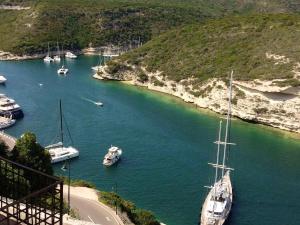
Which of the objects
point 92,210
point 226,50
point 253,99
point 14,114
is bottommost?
point 14,114

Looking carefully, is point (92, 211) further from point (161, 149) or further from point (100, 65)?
point (100, 65)

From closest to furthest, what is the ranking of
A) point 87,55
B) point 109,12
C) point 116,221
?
point 116,221
point 87,55
point 109,12

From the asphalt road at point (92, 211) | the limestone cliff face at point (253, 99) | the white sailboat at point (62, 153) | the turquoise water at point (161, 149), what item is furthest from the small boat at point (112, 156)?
the limestone cliff face at point (253, 99)

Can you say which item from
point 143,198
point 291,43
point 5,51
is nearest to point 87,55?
point 5,51

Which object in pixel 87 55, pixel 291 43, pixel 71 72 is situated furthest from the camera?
pixel 87 55

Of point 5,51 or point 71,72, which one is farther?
point 5,51

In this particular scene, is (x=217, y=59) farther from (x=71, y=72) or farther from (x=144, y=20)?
(x=144, y=20)

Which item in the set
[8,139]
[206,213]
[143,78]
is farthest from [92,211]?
[143,78]

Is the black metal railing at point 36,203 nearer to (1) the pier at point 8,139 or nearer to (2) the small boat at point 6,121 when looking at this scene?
(1) the pier at point 8,139
